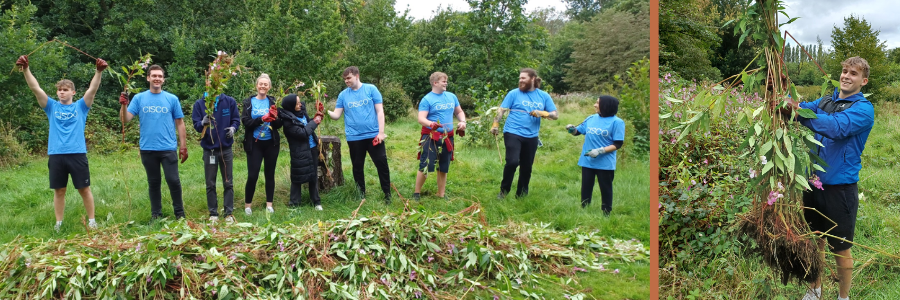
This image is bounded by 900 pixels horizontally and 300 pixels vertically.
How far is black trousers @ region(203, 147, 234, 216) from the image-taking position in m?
5.97

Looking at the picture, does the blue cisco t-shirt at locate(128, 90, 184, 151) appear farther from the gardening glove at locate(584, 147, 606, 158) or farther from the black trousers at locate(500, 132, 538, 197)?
the gardening glove at locate(584, 147, 606, 158)

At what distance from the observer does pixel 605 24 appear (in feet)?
94.3

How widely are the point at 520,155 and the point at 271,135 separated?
9.08 ft

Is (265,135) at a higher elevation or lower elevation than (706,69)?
lower

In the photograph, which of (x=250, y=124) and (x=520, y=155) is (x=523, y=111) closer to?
(x=520, y=155)

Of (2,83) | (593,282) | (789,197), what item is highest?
(2,83)

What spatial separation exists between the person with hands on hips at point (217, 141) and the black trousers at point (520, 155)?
9.72ft

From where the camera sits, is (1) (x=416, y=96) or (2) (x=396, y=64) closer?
(2) (x=396, y=64)

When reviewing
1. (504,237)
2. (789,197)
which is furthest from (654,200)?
(504,237)

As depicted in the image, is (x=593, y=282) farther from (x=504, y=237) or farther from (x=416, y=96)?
(x=416, y=96)

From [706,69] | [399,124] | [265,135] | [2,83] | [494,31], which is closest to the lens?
[265,135]

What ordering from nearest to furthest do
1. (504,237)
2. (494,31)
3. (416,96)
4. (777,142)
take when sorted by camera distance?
(777,142) → (504,237) → (494,31) → (416,96)

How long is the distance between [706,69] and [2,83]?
13.2 metres

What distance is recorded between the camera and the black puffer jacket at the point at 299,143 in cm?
626
